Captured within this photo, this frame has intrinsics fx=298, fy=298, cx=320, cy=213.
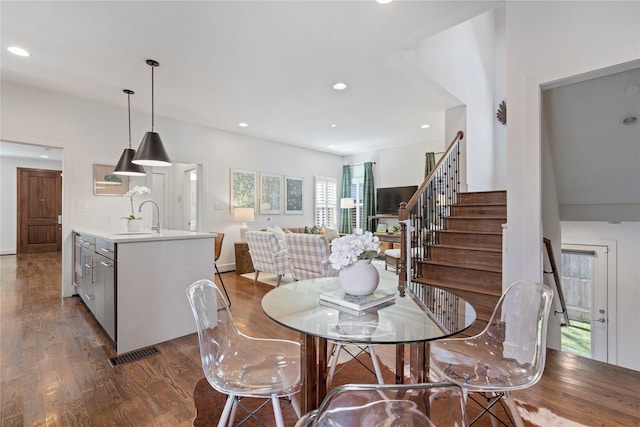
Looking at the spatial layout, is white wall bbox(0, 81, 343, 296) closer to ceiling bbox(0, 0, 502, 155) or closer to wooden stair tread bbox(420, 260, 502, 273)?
ceiling bbox(0, 0, 502, 155)

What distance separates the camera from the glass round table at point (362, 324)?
117cm

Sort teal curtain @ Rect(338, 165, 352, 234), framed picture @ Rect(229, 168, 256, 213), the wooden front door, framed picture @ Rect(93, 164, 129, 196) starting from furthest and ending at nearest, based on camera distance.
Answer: teal curtain @ Rect(338, 165, 352, 234) → the wooden front door → framed picture @ Rect(229, 168, 256, 213) → framed picture @ Rect(93, 164, 129, 196)

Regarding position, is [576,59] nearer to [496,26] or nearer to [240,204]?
[496,26]

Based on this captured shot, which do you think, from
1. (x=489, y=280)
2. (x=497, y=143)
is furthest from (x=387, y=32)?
(x=497, y=143)

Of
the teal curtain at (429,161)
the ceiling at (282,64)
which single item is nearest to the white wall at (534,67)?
the ceiling at (282,64)

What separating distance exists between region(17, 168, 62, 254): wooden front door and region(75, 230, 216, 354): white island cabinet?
7.03 m

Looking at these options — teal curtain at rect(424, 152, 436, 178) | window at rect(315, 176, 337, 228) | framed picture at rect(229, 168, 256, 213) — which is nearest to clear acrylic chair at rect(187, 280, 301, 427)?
framed picture at rect(229, 168, 256, 213)

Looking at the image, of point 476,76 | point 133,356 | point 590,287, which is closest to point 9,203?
point 133,356

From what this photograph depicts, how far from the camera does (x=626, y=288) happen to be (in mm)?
3619

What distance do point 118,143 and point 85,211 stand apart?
109 centimetres

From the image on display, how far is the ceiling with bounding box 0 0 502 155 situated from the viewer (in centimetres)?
234

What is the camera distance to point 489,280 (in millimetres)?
3133

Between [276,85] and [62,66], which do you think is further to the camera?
[276,85]

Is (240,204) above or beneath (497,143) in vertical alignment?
beneath
